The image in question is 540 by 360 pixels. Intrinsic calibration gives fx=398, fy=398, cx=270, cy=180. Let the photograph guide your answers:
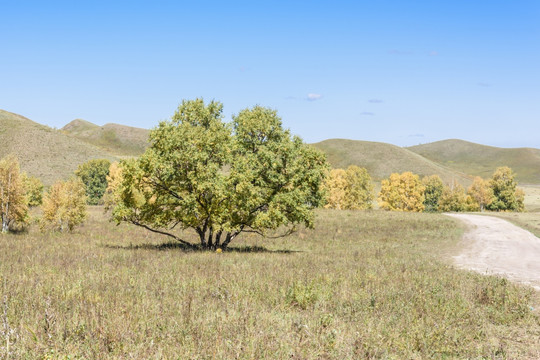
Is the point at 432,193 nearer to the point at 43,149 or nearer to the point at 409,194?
the point at 409,194

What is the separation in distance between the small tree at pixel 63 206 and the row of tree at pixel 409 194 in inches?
2049

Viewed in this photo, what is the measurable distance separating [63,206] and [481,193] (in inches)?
3330

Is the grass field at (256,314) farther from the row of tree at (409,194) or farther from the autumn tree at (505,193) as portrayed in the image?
the autumn tree at (505,193)

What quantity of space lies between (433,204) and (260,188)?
286 feet

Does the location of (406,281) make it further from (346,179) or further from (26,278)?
(346,179)

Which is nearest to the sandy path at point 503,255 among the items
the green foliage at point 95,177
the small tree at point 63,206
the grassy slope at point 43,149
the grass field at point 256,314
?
the grass field at point 256,314

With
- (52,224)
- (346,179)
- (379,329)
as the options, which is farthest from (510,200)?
(379,329)

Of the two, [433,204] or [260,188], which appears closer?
[260,188]

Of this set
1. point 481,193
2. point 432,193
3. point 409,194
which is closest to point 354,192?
point 409,194

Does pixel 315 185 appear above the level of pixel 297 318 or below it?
above

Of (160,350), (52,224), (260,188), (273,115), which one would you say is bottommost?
(52,224)

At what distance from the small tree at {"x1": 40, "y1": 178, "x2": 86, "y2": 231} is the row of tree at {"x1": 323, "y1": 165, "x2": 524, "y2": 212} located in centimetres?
5204

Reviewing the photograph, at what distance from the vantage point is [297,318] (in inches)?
279

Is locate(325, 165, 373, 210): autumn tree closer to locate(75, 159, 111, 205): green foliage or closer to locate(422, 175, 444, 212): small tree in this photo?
locate(422, 175, 444, 212): small tree
